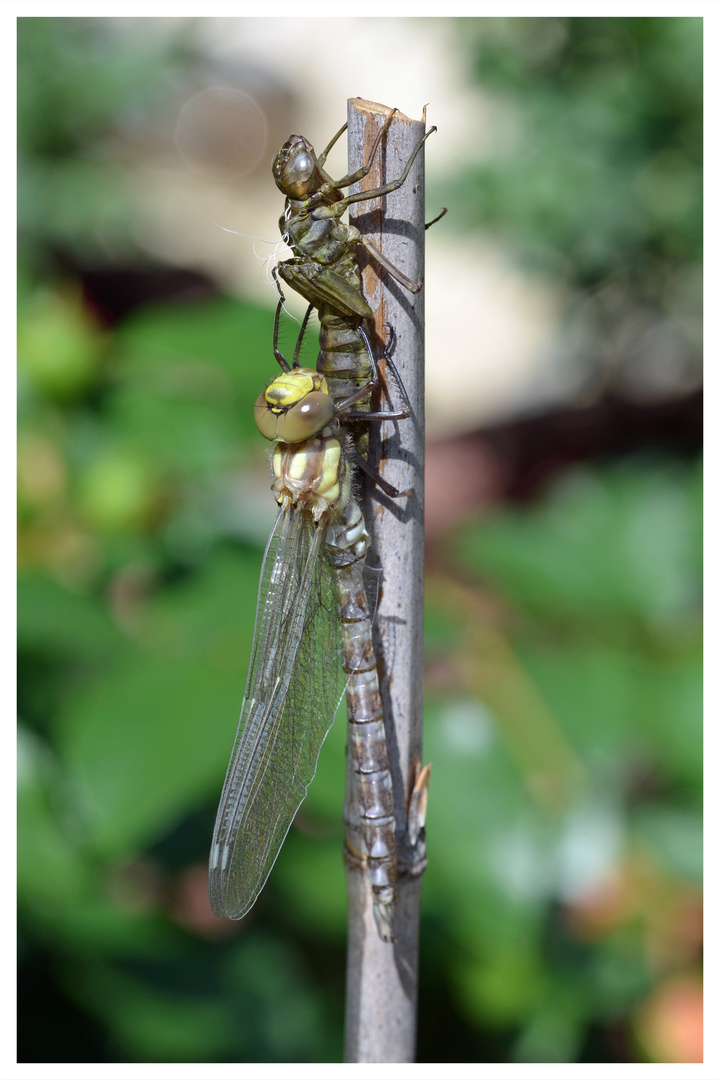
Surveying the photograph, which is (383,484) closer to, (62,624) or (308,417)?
(308,417)

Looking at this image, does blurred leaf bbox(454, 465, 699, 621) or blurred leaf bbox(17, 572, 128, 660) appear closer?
blurred leaf bbox(17, 572, 128, 660)

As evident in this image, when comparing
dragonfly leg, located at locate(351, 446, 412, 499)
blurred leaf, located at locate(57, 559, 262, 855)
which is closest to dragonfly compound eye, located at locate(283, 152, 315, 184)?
dragonfly leg, located at locate(351, 446, 412, 499)

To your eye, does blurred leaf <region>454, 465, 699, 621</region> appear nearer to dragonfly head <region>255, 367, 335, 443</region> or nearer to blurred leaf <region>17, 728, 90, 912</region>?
blurred leaf <region>17, 728, 90, 912</region>

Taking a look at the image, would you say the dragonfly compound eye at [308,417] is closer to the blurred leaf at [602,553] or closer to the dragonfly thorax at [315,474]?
the dragonfly thorax at [315,474]

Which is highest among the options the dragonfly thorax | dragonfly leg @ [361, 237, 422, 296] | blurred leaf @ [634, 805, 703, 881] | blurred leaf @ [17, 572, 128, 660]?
dragonfly leg @ [361, 237, 422, 296]

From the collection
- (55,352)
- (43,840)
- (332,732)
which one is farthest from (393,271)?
(55,352)

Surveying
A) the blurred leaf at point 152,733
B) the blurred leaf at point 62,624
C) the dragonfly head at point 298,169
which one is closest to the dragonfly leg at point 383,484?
the dragonfly head at point 298,169
